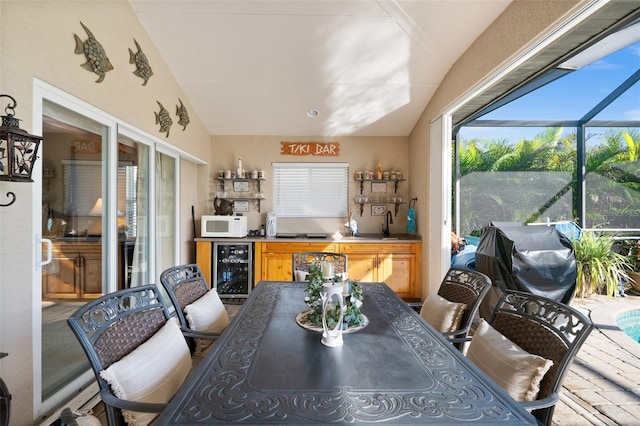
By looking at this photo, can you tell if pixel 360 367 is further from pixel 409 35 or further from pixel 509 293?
pixel 409 35

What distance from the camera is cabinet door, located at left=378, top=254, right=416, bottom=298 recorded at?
177 inches

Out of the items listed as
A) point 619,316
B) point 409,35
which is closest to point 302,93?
point 409,35

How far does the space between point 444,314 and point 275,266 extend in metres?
3.03

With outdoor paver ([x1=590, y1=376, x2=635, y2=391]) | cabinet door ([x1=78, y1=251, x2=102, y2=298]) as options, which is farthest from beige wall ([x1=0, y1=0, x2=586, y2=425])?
outdoor paver ([x1=590, y1=376, x2=635, y2=391])

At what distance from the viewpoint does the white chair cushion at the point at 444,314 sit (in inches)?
71.5

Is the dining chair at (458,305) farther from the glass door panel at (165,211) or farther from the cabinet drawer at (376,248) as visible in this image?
the glass door panel at (165,211)

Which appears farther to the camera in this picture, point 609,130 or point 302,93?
point 609,130

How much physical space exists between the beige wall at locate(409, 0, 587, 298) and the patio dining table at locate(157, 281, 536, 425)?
83.6 inches

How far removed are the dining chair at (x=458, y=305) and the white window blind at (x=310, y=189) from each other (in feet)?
10.6

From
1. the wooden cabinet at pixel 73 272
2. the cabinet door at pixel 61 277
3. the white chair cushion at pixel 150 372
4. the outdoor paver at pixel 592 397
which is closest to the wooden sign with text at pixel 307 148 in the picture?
the wooden cabinet at pixel 73 272

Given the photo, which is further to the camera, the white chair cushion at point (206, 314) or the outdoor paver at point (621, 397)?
the outdoor paver at point (621, 397)

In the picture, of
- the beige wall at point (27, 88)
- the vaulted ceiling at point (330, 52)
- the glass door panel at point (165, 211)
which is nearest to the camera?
the beige wall at point (27, 88)

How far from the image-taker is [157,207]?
3633 mm

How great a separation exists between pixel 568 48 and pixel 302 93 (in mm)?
2796
